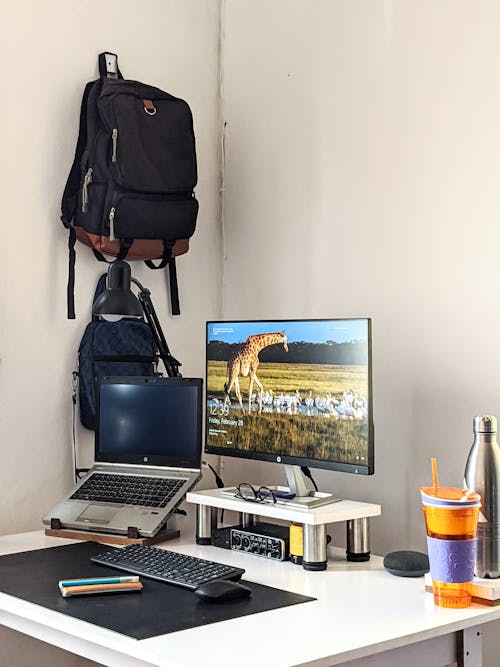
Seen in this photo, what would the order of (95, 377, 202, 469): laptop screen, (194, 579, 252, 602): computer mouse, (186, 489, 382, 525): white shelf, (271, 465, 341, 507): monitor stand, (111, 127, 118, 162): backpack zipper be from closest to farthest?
(194, 579, 252, 602): computer mouse < (186, 489, 382, 525): white shelf < (271, 465, 341, 507): monitor stand < (95, 377, 202, 469): laptop screen < (111, 127, 118, 162): backpack zipper

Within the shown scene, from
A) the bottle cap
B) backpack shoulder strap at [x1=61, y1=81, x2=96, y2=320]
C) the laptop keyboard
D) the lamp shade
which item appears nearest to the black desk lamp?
the lamp shade

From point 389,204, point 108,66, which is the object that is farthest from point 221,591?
point 108,66

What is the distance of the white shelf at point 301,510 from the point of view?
186cm

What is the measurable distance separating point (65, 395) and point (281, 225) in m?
0.75

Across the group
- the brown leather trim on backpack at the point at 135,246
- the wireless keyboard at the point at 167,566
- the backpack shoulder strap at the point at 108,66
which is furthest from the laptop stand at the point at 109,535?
the backpack shoulder strap at the point at 108,66

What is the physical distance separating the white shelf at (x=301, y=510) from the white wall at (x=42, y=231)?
52 cm

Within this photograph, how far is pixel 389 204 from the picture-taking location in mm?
2236

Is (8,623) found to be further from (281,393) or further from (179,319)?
(179,319)

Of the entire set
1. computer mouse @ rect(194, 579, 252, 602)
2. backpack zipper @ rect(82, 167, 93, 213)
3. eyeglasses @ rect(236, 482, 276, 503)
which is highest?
backpack zipper @ rect(82, 167, 93, 213)

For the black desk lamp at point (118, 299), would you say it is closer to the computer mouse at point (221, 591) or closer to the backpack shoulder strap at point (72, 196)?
the backpack shoulder strap at point (72, 196)

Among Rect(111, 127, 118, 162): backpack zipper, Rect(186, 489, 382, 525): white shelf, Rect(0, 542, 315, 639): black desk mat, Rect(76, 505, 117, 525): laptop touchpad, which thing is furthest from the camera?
Rect(111, 127, 118, 162): backpack zipper

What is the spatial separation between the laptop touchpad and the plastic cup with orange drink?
0.82m

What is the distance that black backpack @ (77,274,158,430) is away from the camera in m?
2.39

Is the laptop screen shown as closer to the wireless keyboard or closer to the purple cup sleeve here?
the wireless keyboard
